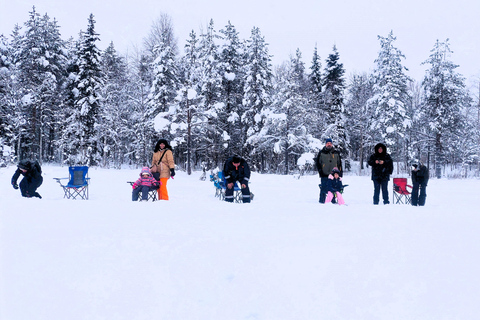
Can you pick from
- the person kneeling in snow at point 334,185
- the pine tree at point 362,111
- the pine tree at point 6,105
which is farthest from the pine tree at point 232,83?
the person kneeling in snow at point 334,185

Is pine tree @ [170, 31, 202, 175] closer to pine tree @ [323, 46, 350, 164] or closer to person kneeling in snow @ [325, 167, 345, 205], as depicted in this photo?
pine tree @ [323, 46, 350, 164]

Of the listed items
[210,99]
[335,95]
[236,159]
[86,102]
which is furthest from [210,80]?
[236,159]

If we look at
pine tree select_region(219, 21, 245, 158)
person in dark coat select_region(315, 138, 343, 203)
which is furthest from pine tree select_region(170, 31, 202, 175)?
person in dark coat select_region(315, 138, 343, 203)

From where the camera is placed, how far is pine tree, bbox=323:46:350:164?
97.9 feet

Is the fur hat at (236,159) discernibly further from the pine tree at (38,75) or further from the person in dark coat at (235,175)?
the pine tree at (38,75)

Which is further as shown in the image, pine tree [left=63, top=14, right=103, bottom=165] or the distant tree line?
pine tree [left=63, top=14, right=103, bottom=165]

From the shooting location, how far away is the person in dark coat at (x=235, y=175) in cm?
877

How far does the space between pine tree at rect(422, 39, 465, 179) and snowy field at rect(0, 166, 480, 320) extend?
76.6 ft

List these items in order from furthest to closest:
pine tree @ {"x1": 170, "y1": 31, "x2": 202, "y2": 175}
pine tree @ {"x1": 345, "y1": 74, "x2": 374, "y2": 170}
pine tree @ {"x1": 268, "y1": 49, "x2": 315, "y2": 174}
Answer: pine tree @ {"x1": 345, "y1": 74, "x2": 374, "y2": 170} < pine tree @ {"x1": 268, "y1": 49, "x2": 315, "y2": 174} < pine tree @ {"x1": 170, "y1": 31, "x2": 202, "y2": 175}

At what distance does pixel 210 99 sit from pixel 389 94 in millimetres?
13685

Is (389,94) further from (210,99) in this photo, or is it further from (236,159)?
(236,159)

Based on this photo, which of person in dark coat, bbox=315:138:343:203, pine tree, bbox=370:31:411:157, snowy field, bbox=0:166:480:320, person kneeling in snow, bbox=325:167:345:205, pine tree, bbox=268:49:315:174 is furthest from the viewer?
pine tree, bbox=370:31:411:157

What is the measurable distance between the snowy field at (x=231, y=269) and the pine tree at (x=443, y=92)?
23.4 meters

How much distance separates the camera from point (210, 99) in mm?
25125
